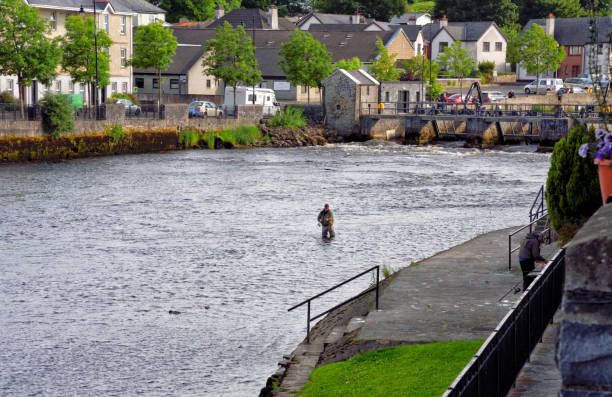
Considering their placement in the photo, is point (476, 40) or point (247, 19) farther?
point (247, 19)

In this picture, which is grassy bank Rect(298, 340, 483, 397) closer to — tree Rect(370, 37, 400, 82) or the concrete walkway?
the concrete walkway

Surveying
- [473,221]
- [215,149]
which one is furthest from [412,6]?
[473,221]

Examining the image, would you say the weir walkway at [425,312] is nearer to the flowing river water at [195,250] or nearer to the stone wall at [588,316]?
the flowing river water at [195,250]

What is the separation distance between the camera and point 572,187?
2023cm

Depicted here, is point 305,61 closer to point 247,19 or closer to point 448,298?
point 247,19

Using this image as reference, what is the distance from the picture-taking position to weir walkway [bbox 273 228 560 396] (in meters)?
17.6

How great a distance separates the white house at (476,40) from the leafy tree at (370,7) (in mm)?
24694

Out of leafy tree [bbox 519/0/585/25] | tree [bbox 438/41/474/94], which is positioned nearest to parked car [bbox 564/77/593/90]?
tree [bbox 438/41/474/94]

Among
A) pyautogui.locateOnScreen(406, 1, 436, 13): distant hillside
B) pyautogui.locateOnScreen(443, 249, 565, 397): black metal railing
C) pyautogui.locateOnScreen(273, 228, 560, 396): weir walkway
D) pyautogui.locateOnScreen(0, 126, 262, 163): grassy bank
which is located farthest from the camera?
pyautogui.locateOnScreen(406, 1, 436, 13): distant hillside

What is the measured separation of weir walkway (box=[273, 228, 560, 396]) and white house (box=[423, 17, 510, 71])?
347 feet

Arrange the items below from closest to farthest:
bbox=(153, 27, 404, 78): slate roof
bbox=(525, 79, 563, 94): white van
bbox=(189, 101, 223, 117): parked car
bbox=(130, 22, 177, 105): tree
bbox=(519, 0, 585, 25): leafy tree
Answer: bbox=(189, 101, 223, 117): parked car < bbox=(130, 22, 177, 105): tree < bbox=(153, 27, 404, 78): slate roof < bbox=(525, 79, 563, 94): white van < bbox=(519, 0, 585, 25): leafy tree

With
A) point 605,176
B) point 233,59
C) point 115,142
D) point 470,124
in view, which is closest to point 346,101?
point 470,124

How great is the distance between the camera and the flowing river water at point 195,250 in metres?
20.2

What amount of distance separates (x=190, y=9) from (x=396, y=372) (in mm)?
140805
